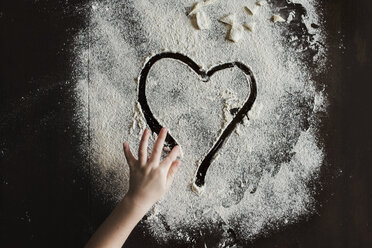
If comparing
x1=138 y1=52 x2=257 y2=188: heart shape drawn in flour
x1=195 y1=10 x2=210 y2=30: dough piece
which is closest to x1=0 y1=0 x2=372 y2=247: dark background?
x1=138 y1=52 x2=257 y2=188: heart shape drawn in flour

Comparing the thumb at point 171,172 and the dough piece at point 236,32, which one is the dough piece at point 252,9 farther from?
the thumb at point 171,172

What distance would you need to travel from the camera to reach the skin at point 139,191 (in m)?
0.85

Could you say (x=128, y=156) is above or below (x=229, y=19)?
below

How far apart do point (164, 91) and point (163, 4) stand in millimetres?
179

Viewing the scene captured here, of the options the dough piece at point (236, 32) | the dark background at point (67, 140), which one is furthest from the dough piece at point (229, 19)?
the dark background at point (67, 140)

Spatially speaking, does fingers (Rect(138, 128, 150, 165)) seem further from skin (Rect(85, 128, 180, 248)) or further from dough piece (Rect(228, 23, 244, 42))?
dough piece (Rect(228, 23, 244, 42))

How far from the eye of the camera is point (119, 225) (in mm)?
849

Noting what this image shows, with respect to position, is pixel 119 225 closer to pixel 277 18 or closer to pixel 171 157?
pixel 171 157

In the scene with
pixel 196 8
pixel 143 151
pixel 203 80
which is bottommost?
pixel 143 151

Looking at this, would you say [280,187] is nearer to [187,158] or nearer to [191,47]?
[187,158]

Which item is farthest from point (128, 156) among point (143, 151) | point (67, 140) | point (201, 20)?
point (201, 20)

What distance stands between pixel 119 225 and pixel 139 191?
73 millimetres

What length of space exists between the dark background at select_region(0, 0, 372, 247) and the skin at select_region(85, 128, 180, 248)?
63 millimetres

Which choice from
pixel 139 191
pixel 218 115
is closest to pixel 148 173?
pixel 139 191
